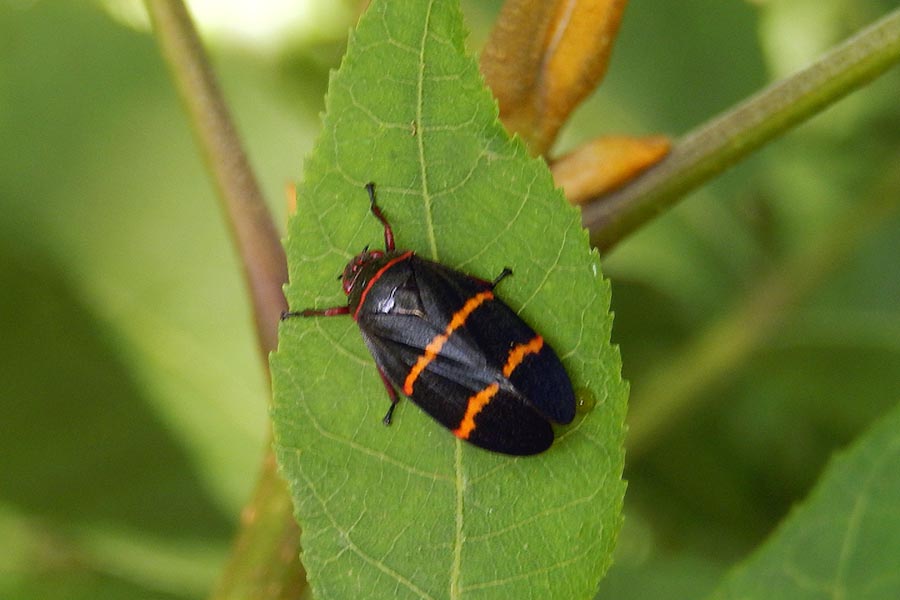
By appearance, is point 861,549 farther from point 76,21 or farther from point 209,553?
point 76,21

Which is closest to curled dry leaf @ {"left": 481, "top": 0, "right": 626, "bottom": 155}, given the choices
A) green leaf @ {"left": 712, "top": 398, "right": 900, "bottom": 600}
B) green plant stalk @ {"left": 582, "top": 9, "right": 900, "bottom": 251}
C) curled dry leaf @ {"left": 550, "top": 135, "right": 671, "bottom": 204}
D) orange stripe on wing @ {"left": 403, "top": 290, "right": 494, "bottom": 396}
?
curled dry leaf @ {"left": 550, "top": 135, "right": 671, "bottom": 204}

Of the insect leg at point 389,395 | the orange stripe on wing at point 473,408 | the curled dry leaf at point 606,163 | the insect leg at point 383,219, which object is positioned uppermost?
the insect leg at point 383,219

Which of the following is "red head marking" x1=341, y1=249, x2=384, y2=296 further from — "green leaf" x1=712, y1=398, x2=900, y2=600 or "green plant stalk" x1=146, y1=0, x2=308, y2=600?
"green leaf" x1=712, y1=398, x2=900, y2=600

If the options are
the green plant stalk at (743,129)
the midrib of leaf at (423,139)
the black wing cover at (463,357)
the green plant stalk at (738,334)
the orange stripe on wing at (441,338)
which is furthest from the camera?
the green plant stalk at (738,334)

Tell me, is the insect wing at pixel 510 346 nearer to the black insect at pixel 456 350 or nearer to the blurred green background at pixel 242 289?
the black insect at pixel 456 350

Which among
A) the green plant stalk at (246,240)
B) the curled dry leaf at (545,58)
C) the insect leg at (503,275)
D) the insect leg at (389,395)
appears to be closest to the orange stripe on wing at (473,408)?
the insect leg at (389,395)

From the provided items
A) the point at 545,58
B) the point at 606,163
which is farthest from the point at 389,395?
the point at 545,58

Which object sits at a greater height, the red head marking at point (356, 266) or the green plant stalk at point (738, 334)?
the red head marking at point (356, 266)
